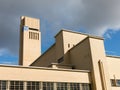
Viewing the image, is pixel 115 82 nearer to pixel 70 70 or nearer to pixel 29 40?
pixel 70 70

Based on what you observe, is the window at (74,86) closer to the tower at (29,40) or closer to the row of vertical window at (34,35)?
the tower at (29,40)

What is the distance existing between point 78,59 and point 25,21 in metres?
35.6

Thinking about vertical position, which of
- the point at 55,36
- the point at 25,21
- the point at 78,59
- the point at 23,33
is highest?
the point at 25,21

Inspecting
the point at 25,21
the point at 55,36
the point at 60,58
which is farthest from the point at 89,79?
the point at 25,21

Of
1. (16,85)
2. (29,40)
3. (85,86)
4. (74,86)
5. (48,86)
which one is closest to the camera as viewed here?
(16,85)

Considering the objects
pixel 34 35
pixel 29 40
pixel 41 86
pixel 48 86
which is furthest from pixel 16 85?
pixel 34 35

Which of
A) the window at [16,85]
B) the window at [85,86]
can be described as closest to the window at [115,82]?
the window at [85,86]

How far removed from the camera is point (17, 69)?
20016 millimetres

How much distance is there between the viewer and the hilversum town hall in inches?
780

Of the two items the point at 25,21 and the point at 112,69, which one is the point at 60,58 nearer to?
the point at 112,69

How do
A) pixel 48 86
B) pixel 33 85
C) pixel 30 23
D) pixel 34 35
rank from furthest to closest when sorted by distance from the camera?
pixel 30 23, pixel 34 35, pixel 48 86, pixel 33 85

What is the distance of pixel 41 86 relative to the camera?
67.7 ft

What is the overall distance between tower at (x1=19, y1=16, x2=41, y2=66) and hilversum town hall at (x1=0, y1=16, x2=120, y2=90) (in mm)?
16235

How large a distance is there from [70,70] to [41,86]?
4794mm
